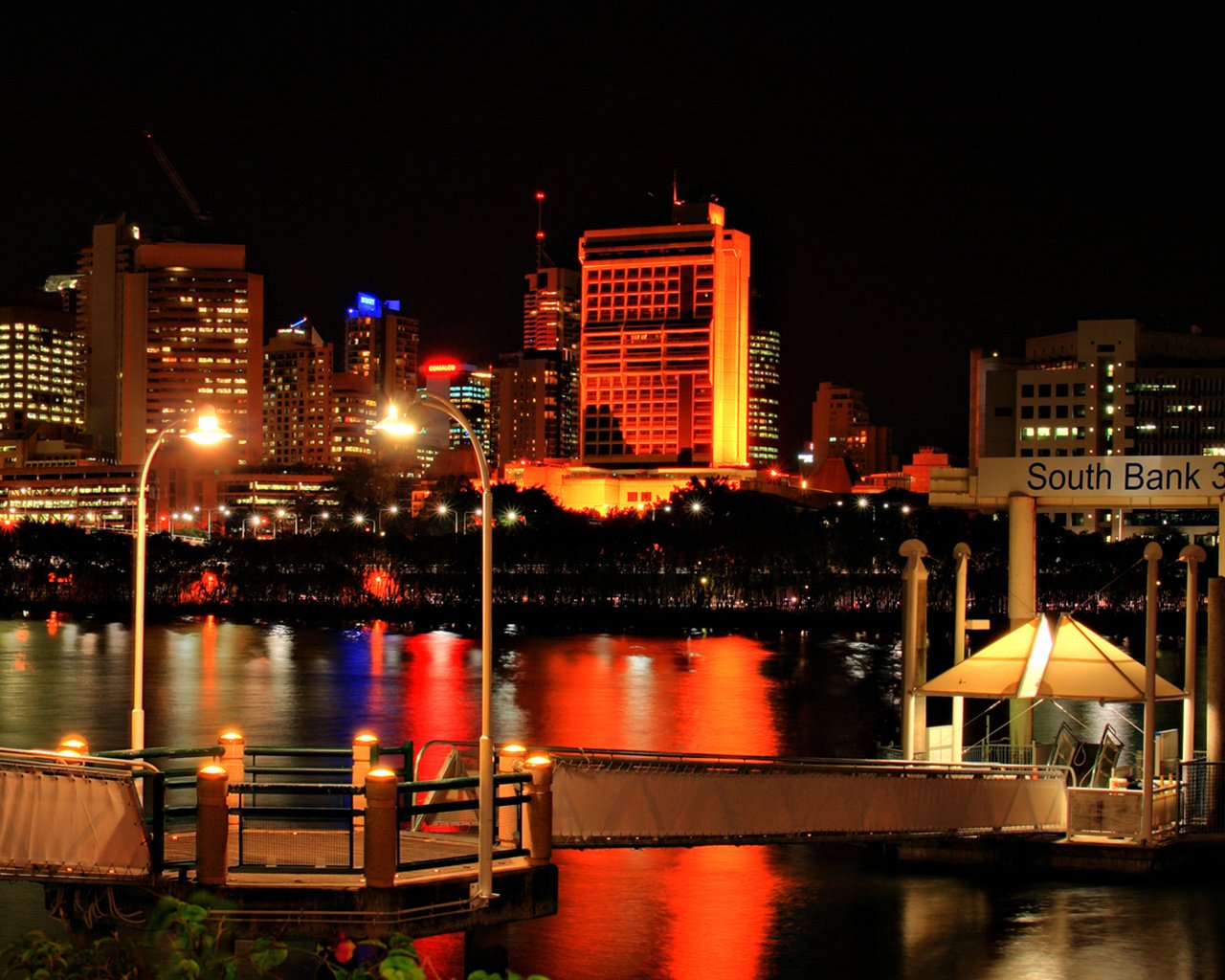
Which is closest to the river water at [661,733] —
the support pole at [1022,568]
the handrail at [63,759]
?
the support pole at [1022,568]

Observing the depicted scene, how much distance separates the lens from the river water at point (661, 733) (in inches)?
953

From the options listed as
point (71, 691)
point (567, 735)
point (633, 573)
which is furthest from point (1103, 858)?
point (633, 573)

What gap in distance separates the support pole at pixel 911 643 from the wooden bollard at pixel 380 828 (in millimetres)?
12548

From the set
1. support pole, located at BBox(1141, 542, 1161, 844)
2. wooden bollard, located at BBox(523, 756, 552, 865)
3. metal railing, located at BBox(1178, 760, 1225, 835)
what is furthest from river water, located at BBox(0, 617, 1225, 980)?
wooden bollard, located at BBox(523, 756, 552, 865)

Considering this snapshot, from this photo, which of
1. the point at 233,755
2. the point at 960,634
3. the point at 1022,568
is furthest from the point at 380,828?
the point at 1022,568

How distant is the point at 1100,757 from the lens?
28.1 metres

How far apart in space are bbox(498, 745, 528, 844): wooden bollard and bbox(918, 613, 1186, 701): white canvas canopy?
8927mm

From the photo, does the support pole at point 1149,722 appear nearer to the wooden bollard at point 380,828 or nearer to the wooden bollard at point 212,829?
the wooden bollard at point 380,828

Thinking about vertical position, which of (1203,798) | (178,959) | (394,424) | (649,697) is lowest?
(649,697)

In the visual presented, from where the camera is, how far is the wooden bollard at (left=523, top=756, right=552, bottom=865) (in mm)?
20094

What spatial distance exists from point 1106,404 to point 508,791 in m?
180

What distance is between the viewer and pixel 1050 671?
2772 cm

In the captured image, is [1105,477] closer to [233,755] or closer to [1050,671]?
[1050,671]

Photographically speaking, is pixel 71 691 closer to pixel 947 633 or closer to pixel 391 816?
pixel 391 816
